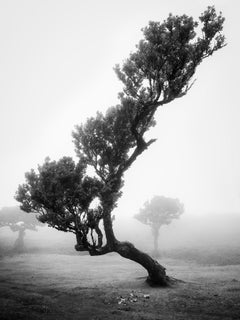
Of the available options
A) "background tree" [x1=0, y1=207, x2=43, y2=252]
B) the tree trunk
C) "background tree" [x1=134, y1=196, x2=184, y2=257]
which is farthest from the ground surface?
"background tree" [x1=0, y1=207, x2=43, y2=252]

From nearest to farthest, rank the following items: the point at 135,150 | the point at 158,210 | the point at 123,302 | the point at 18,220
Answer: the point at 123,302 → the point at 135,150 → the point at 158,210 → the point at 18,220

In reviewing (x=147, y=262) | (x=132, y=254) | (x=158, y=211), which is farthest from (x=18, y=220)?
(x=147, y=262)

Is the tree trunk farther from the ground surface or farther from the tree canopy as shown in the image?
the tree canopy

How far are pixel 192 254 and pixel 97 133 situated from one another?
44510 millimetres

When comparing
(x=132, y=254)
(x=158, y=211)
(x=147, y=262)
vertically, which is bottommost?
(x=147, y=262)

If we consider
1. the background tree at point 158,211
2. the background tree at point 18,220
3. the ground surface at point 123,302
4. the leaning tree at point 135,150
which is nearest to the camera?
the ground surface at point 123,302

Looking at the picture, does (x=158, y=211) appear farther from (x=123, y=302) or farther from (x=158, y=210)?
(x=123, y=302)

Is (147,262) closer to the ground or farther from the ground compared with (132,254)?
closer to the ground

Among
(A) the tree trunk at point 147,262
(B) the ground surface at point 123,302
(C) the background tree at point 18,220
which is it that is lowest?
(B) the ground surface at point 123,302

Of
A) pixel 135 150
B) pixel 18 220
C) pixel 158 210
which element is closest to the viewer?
pixel 135 150

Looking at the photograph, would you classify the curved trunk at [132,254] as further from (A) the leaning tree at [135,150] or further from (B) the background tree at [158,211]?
(B) the background tree at [158,211]

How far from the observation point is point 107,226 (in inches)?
936

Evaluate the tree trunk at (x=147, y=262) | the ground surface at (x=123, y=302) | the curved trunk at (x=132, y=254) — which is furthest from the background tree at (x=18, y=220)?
the tree trunk at (x=147, y=262)

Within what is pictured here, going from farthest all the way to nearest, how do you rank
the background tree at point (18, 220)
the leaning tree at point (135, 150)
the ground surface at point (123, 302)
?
A: the background tree at point (18, 220), the leaning tree at point (135, 150), the ground surface at point (123, 302)
